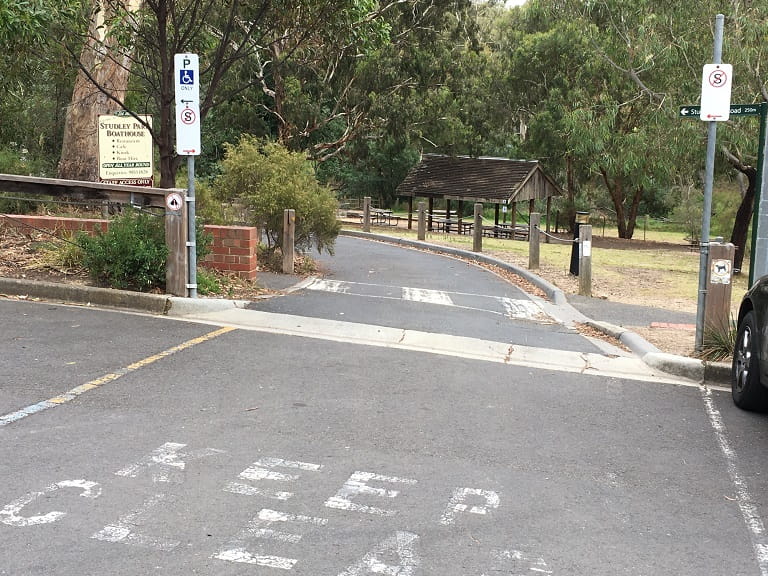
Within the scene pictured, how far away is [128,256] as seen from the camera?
382 inches

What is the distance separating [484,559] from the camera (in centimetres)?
394

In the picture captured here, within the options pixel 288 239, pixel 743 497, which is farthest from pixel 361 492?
pixel 288 239

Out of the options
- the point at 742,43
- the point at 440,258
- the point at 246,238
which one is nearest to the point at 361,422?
the point at 246,238

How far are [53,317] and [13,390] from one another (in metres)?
2.72

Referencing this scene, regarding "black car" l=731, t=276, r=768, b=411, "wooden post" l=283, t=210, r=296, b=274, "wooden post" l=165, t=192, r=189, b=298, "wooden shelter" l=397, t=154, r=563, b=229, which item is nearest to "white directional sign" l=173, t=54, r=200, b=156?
"wooden post" l=165, t=192, r=189, b=298

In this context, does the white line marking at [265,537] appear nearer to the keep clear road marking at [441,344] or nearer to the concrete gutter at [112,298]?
the keep clear road marking at [441,344]

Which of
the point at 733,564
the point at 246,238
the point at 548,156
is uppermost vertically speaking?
the point at 548,156

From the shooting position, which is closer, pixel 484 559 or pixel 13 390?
pixel 484 559

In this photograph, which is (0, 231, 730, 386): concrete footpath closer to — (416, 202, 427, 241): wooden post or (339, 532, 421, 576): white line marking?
(339, 532, 421, 576): white line marking

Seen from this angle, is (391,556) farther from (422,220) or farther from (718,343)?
(422,220)

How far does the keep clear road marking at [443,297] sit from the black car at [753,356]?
4.56m

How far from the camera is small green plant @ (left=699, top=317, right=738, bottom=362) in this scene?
828cm

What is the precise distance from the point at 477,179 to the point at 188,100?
3282 cm

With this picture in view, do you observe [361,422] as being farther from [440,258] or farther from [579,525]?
[440,258]
